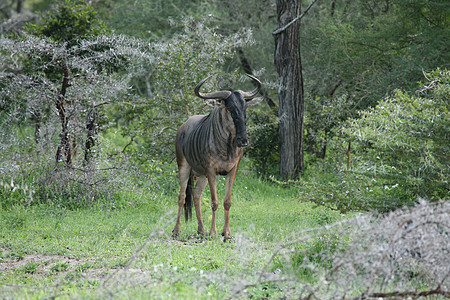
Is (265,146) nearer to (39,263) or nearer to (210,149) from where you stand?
(210,149)

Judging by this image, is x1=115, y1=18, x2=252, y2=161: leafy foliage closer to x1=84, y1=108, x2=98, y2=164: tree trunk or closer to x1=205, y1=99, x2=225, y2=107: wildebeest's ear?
x1=84, y1=108, x2=98, y2=164: tree trunk

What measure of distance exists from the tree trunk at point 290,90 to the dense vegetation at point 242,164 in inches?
21.8

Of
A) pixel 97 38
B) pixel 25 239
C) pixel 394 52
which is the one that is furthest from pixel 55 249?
pixel 394 52

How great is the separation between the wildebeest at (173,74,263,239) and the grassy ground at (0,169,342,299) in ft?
2.22

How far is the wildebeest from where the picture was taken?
25.3ft

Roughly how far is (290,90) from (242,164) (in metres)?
2.63

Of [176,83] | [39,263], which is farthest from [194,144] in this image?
[176,83]

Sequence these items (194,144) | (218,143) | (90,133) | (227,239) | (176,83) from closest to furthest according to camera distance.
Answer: (227,239) < (218,143) < (194,144) < (90,133) < (176,83)

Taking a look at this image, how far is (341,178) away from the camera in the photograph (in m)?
7.61

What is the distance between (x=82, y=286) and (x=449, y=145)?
4.56 meters

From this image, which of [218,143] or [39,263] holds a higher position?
[218,143]

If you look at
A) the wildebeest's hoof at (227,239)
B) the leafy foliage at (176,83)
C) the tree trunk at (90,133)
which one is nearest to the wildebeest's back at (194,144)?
the wildebeest's hoof at (227,239)

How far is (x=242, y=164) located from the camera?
14.4m

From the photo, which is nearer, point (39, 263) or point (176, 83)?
point (39, 263)
